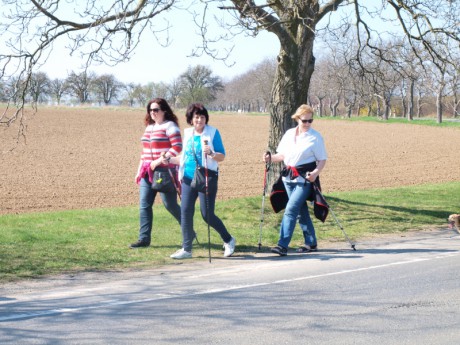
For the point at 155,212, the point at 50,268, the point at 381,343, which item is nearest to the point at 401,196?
the point at 155,212

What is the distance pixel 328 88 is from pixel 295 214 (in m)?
23.6

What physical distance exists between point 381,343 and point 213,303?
1774 mm

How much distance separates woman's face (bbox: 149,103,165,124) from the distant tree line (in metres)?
4.05

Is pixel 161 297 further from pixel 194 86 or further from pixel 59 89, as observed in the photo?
pixel 194 86

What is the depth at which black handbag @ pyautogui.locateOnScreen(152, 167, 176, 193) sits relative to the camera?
31.8 feet

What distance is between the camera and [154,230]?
1134cm

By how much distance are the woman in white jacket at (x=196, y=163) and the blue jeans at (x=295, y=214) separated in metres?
0.72

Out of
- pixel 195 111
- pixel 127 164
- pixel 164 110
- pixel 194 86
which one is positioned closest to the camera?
pixel 195 111

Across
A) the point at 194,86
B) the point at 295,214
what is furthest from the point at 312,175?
the point at 194,86

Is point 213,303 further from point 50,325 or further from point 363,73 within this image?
point 363,73

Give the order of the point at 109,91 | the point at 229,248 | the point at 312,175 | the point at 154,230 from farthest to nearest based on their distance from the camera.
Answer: the point at 109,91
the point at 154,230
the point at 312,175
the point at 229,248

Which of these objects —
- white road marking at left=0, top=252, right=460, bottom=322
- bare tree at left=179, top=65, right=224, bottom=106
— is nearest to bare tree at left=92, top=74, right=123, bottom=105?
bare tree at left=179, top=65, right=224, bottom=106

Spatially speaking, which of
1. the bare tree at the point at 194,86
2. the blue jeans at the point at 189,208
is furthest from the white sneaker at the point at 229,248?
the bare tree at the point at 194,86

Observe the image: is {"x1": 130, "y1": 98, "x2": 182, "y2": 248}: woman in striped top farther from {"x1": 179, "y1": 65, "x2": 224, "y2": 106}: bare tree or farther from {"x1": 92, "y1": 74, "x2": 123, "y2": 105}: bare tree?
{"x1": 92, "y1": 74, "x2": 123, "y2": 105}: bare tree
